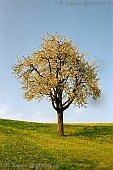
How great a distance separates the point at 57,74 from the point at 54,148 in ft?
30.4

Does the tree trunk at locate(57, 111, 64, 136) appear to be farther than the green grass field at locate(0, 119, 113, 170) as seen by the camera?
Yes

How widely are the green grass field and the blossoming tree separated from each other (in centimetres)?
310

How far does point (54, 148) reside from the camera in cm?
2512

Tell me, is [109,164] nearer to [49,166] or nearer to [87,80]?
[49,166]

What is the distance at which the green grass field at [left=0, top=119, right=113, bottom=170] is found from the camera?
65.3 ft

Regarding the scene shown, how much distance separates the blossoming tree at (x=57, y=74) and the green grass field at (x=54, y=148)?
10.2 ft

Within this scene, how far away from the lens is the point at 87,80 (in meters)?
32.9

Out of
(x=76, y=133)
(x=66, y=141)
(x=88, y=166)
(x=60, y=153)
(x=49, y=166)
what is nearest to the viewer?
(x=49, y=166)

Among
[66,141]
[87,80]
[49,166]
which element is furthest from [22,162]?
[87,80]

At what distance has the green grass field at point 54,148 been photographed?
65.3ft

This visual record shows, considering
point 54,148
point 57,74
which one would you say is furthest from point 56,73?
point 54,148

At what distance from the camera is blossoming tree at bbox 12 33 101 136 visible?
31844 mm

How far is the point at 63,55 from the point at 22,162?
50.0ft

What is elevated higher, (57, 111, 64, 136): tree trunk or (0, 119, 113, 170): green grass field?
(57, 111, 64, 136): tree trunk
